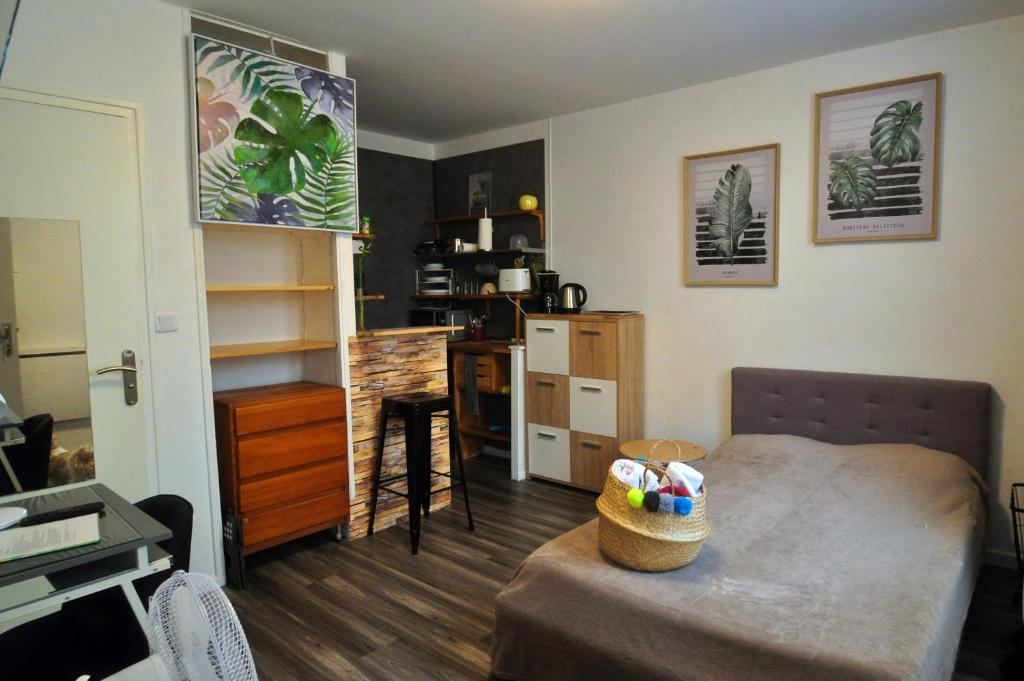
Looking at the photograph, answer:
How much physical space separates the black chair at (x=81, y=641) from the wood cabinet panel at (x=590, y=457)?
280 centimetres

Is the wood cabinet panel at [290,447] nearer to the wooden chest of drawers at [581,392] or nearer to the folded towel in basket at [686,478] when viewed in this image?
the wooden chest of drawers at [581,392]

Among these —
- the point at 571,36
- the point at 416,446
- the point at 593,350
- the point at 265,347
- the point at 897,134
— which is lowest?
the point at 416,446

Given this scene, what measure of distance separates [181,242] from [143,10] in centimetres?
100

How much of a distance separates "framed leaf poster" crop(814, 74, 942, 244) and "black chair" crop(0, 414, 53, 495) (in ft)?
12.8

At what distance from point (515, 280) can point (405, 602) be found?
8.18 feet

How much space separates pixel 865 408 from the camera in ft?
11.0

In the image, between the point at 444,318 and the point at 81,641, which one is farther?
the point at 444,318

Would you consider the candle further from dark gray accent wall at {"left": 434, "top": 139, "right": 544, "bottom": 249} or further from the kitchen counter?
the kitchen counter

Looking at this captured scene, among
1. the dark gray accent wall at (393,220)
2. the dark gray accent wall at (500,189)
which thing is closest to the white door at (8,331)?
the dark gray accent wall at (393,220)

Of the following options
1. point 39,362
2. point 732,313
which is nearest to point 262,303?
point 39,362

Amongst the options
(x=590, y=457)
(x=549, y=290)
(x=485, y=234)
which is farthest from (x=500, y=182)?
(x=590, y=457)

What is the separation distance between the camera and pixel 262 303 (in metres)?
3.62

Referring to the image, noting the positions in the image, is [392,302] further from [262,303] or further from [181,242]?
[181,242]

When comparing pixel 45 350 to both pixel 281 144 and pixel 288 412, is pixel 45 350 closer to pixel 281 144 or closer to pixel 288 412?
pixel 288 412
